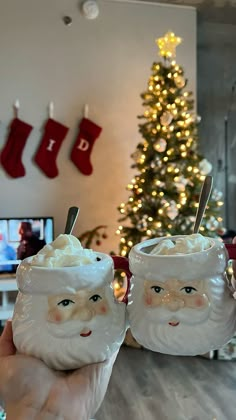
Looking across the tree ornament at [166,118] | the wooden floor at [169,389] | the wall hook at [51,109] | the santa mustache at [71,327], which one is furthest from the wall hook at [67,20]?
the santa mustache at [71,327]

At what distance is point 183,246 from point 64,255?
212 mm

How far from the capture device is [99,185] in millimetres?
3664

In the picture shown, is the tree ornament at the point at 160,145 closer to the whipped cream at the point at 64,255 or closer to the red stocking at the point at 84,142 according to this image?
the red stocking at the point at 84,142

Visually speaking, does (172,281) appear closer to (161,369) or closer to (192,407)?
(192,407)

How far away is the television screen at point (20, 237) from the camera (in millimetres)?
3213

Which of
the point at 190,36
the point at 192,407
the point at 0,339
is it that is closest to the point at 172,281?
the point at 0,339

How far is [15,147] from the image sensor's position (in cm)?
342

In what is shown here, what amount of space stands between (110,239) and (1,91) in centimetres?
152

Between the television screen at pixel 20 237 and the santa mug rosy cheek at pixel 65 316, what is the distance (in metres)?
2.47

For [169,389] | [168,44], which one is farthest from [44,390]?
[168,44]

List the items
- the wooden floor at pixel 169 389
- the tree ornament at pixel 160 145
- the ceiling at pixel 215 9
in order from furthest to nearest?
the ceiling at pixel 215 9, the tree ornament at pixel 160 145, the wooden floor at pixel 169 389

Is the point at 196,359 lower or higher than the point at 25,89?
lower

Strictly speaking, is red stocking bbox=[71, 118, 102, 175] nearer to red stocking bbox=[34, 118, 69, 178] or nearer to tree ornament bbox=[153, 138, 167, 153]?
red stocking bbox=[34, 118, 69, 178]

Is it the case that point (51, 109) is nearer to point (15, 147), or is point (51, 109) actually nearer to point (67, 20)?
point (15, 147)
